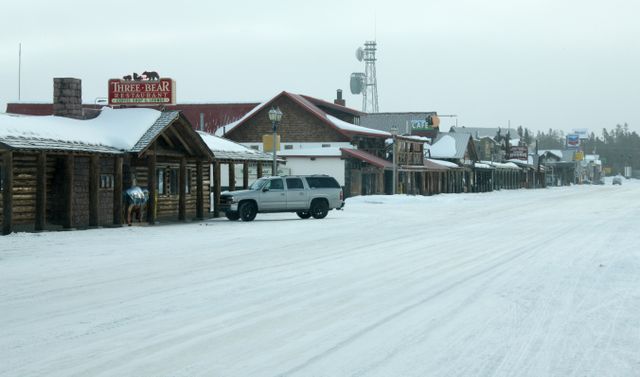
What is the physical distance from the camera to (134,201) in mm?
31141

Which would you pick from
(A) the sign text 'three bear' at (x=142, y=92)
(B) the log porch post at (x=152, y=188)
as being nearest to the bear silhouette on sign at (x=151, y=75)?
(A) the sign text 'three bear' at (x=142, y=92)

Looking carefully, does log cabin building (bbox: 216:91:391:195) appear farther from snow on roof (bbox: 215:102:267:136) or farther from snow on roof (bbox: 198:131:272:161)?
snow on roof (bbox: 198:131:272:161)

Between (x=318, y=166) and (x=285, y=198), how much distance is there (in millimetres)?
28599

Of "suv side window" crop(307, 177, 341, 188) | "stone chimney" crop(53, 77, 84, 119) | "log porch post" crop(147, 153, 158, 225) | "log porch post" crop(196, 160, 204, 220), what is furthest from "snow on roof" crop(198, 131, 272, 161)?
"stone chimney" crop(53, 77, 84, 119)

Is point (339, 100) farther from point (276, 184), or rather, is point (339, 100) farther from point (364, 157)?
point (276, 184)

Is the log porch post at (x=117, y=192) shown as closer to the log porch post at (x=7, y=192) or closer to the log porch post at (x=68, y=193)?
the log porch post at (x=68, y=193)

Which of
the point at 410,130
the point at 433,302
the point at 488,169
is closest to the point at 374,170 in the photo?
the point at 410,130

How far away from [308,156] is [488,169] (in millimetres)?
46265

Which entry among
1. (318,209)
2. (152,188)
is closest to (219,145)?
(318,209)

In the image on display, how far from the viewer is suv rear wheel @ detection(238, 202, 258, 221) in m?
34.7

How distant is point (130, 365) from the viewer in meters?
7.65

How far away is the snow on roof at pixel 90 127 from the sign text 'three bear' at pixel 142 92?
2.84 metres

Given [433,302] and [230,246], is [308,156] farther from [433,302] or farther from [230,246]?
[433,302]

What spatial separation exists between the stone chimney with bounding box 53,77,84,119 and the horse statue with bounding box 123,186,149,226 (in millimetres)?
3907
